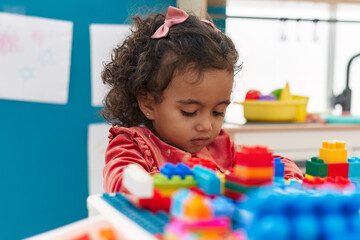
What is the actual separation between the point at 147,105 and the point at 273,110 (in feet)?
2.65

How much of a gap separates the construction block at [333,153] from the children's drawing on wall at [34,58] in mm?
1142

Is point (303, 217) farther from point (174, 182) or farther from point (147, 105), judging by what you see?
point (147, 105)

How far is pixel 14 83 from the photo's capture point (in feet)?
5.01

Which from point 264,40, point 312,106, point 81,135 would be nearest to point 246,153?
point 81,135

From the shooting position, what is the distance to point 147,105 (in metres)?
0.95

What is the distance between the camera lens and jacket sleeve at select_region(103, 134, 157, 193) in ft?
2.15

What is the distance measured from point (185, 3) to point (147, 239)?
1.38m

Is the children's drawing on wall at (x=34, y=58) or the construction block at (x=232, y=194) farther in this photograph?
the children's drawing on wall at (x=34, y=58)

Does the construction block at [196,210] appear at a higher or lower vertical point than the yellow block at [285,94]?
lower

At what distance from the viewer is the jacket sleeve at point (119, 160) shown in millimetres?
655

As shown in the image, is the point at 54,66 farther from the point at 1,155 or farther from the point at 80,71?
the point at 1,155

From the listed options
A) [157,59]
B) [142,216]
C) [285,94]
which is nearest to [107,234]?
[142,216]

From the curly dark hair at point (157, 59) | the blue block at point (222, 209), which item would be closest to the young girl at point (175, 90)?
the curly dark hair at point (157, 59)

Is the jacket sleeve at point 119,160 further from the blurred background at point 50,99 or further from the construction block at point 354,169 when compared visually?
the blurred background at point 50,99
